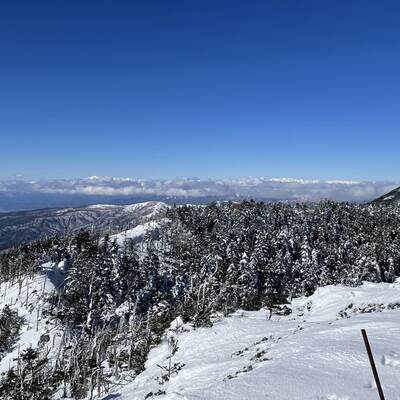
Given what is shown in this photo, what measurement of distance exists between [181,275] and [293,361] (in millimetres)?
81164

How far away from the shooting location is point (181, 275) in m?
98.0

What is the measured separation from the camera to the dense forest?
59188mm

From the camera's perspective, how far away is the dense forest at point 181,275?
59188 mm

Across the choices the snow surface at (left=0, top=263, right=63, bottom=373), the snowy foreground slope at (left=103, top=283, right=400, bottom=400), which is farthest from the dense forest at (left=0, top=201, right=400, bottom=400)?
the snowy foreground slope at (left=103, top=283, right=400, bottom=400)

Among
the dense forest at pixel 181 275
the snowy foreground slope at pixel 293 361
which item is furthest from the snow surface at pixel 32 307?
the snowy foreground slope at pixel 293 361

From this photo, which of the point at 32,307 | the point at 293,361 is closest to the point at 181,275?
the point at 32,307

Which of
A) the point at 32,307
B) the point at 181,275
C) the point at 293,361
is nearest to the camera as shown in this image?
the point at 293,361

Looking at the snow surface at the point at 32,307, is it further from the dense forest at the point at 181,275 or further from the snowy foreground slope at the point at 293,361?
the snowy foreground slope at the point at 293,361

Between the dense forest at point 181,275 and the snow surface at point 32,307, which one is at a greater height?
the dense forest at point 181,275

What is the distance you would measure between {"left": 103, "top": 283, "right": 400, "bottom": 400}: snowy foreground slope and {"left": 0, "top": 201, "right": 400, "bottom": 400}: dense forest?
871 cm

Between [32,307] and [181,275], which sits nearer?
[181,275]

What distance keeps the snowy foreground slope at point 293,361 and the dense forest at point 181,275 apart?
8710mm

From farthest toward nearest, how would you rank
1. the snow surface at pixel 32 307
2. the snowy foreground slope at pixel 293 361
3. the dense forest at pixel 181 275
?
1. the snow surface at pixel 32 307
2. the dense forest at pixel 181 275
3. the snowy foreground slope at pixel 293 361

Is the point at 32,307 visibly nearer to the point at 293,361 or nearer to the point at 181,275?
the point at 181,275
